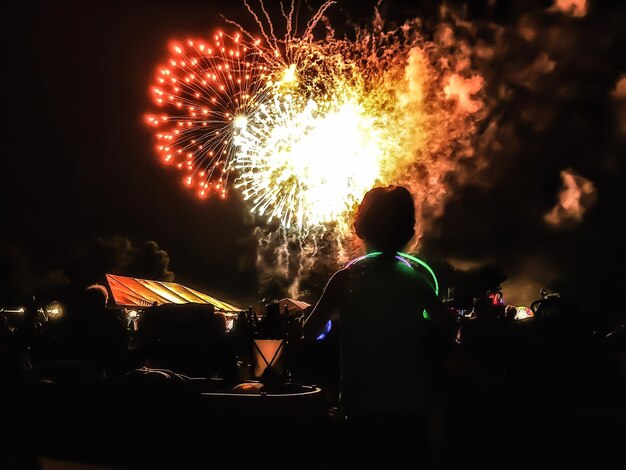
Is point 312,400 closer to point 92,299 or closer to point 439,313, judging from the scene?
point 439,313

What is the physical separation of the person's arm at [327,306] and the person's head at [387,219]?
0.74 ft

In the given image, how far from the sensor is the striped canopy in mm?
23297

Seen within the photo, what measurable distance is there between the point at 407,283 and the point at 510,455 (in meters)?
2.62

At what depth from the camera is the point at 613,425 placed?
5055 mm

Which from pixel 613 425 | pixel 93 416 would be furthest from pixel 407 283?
pixel 613 425

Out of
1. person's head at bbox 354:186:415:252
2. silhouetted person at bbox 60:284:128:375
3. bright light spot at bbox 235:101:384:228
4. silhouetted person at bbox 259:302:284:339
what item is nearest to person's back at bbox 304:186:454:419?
person's head at bbox 354:186:415:252

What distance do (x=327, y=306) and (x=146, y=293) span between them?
23360 millimetres

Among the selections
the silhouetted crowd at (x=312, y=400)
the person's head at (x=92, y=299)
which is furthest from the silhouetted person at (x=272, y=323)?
the person's head at (x=92, y=299)

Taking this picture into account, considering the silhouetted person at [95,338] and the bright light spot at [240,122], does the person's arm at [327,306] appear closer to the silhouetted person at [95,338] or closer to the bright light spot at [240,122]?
the silhouetted person at [95,338]

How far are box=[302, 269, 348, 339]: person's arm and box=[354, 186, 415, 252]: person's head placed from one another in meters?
0.23

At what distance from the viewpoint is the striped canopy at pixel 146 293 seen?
76.4 ft

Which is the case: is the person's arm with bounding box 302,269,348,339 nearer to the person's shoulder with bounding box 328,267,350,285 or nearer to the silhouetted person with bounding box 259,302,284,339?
the person's shoulder with bounding box 328,267,350,285

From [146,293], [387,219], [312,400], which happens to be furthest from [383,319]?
[146,293]

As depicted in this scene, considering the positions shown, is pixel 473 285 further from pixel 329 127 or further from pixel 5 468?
pixel 329 127
